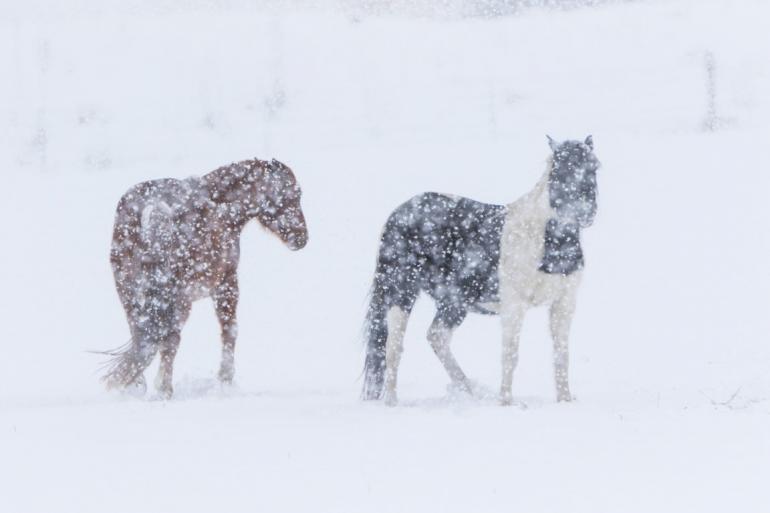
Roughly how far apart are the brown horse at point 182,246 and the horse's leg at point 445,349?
1350 millimetres

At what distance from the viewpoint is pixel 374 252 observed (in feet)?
47.8

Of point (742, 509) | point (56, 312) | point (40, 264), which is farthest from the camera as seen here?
point (40, 264)

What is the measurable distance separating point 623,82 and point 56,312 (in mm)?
16691

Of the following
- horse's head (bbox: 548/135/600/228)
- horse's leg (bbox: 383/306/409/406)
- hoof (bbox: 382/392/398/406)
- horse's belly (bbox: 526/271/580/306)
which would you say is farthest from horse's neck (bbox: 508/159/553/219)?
hoof (bbox: 382/392/398/406)

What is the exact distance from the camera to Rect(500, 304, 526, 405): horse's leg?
20.6 ft

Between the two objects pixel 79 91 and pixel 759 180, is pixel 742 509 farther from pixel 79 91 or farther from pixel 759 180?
pixel 79 91

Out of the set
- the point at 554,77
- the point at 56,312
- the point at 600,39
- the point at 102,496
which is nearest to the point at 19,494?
the point at 102,496

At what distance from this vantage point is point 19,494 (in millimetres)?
4477

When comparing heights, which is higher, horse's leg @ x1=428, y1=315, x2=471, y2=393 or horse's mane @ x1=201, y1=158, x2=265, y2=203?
horse's mane @ x1=201, y1=158, x2=265, y2=203

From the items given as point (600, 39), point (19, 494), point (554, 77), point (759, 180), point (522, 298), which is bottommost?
point (19, 494)

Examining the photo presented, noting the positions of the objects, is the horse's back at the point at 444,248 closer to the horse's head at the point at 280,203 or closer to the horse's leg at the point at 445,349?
the horse's leg at the point at 445,349

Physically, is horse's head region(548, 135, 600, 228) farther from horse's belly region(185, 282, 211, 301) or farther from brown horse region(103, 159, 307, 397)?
horse's belly region(185, 282, 211, 301)

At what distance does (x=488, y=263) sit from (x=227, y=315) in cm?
230

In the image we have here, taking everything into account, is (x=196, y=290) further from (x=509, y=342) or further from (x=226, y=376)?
(x=509, y=342)
